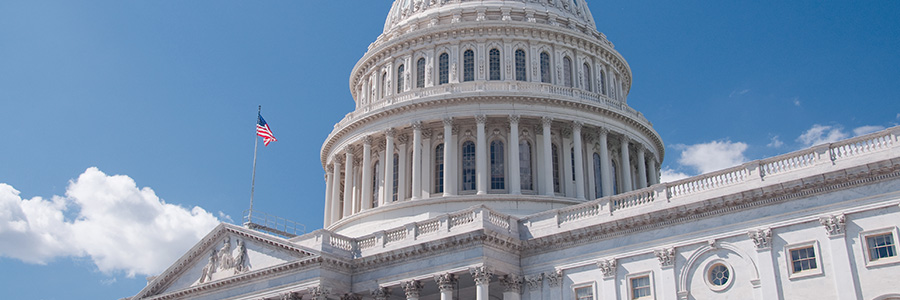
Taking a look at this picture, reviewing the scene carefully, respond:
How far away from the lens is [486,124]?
49.9m

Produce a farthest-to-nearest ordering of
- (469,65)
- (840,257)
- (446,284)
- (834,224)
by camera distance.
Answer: (469,65)
(446,284)
(834,224)
(840,257)

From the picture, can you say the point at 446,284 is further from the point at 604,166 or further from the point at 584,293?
the point at 604,166

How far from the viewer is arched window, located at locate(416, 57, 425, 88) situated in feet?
178

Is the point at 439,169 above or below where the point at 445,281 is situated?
above

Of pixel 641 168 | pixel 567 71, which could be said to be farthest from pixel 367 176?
pixel 641 168

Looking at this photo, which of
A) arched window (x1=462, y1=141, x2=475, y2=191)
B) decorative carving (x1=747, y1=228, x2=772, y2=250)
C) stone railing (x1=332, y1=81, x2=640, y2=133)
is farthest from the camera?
stone railing (x1=332, y1=81, x2=640, y2=133)

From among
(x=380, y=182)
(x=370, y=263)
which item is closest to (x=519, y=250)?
(x=370, y=263)

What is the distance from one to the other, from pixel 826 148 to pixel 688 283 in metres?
6.51

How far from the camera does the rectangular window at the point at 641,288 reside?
3162 centimetres

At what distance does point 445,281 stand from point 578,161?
1672 centimetres

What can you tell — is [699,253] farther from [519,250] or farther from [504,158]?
[504,158]

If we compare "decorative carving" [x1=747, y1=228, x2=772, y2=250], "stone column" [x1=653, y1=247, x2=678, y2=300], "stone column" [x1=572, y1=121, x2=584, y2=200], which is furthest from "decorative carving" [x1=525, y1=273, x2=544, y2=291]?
"stone column" [x1=572, y1=121, x2=584, y2=200]

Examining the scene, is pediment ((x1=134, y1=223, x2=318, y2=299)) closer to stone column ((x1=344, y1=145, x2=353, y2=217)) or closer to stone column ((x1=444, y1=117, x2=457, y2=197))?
stone column ((x1=444, y1=117, x2=457, y2=197))

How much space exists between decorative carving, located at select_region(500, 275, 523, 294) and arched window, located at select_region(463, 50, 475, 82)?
2033cm
